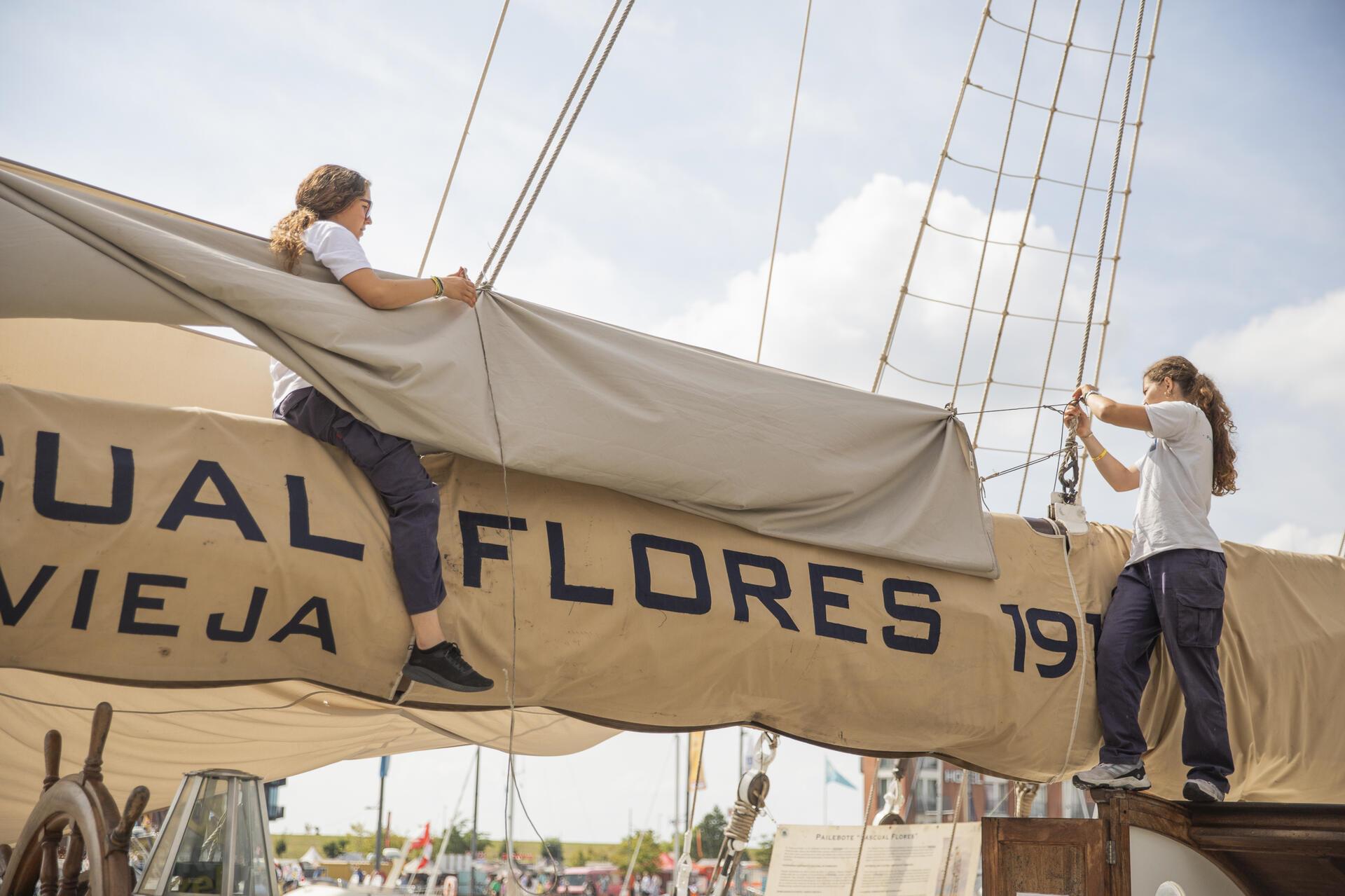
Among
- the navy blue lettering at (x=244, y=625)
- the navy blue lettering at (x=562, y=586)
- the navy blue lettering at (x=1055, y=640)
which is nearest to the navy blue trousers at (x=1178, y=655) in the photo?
the navy blue lettering at (x=1055, y=640)

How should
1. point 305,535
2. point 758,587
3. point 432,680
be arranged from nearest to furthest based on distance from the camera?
1. point 305,535
2. point 432,680
3. point 758,587

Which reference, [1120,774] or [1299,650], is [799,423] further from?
[1299,650]

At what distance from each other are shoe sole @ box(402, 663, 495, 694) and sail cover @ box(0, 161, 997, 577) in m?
0.49

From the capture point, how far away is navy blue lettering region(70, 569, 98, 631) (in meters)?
2.09

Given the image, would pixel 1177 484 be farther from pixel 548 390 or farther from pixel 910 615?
pixel 548 390

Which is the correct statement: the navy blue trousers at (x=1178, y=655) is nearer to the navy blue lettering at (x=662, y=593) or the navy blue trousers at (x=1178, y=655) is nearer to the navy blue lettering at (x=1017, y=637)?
the navy blue lettering at (x=1017, y=637)

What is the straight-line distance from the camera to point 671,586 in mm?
2691

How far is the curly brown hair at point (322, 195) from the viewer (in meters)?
2.59

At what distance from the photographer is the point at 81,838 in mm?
1666

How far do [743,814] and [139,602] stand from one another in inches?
71.9

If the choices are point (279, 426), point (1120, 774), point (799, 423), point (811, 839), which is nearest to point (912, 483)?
point (799, 423)

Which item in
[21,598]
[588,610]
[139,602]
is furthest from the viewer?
[588,610]

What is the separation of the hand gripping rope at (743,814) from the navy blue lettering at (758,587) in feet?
1.90

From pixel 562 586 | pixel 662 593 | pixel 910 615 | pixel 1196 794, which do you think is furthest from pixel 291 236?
pixel 1196 794
